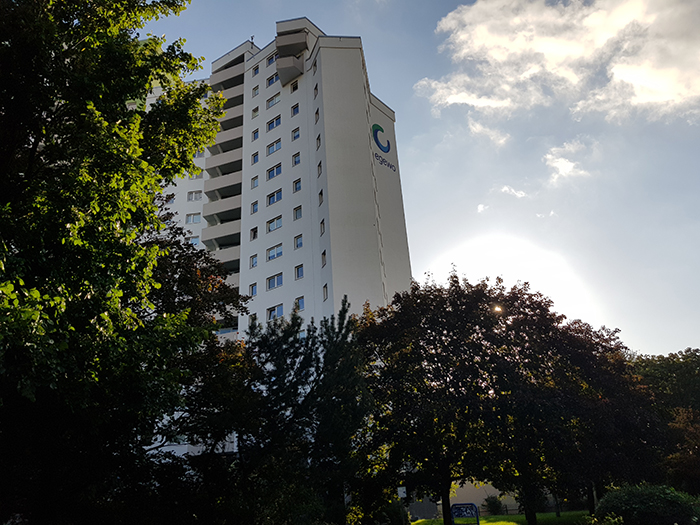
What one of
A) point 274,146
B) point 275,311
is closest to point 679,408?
point 275,311

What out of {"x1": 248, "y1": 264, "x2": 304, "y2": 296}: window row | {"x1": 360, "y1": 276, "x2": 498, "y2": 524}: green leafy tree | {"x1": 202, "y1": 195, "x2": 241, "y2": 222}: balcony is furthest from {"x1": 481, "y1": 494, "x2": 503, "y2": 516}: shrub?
{"x1": 202, "y1": 195, "x2": 241, "y2": 222}: balcony

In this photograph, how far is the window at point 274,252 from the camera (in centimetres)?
4075

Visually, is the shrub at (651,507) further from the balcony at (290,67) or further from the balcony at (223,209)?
the balcony at (290,67)

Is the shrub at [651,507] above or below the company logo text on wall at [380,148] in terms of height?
below

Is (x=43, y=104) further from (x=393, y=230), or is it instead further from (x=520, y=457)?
(x=393, y=230)

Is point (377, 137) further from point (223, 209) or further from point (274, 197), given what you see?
point (223, 209)

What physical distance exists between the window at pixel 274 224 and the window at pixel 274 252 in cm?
183

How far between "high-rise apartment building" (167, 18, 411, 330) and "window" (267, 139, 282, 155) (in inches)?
8.9

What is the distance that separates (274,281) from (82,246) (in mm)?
31292

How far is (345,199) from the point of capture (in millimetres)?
39531

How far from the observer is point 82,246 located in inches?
347

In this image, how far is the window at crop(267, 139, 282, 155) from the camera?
152 feet

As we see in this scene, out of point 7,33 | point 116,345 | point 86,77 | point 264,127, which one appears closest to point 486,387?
point 116,345

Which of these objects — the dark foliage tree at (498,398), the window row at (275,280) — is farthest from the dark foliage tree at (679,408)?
the window row at (275,280)
